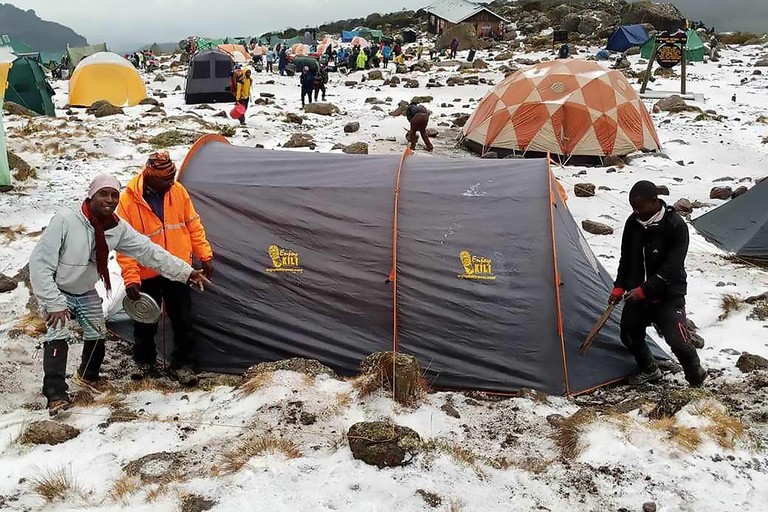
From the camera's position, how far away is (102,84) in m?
19.9

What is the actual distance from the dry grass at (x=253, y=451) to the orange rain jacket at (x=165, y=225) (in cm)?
167

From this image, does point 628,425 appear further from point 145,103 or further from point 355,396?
point 145,103

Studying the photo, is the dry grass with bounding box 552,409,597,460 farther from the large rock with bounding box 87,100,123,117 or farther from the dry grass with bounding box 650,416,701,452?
the large rock with bounding box 87,100,123,117

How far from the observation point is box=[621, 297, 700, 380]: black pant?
4305 millimetres

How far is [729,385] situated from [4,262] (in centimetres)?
796

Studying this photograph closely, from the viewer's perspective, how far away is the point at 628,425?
3609 mm

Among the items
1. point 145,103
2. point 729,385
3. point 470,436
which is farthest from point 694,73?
point 470,436

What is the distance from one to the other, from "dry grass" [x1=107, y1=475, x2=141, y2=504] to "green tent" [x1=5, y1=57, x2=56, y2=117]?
1820cm

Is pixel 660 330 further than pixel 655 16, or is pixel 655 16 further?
pixel 655 16

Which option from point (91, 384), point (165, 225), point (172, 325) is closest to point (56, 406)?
point (91, 384)

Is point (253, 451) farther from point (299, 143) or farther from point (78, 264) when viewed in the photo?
point (299, 143)

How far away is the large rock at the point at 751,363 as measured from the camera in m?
4.77

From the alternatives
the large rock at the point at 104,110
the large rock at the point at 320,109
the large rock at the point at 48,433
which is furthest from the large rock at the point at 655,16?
the large rock at the point at 48,433

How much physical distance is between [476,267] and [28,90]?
61.2 feet
